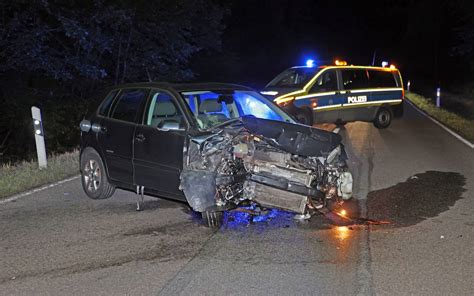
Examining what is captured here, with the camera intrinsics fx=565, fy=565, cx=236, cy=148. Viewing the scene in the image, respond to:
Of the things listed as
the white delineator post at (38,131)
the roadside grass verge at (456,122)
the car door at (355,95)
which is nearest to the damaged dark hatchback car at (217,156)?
the white delineator post at (38,131)

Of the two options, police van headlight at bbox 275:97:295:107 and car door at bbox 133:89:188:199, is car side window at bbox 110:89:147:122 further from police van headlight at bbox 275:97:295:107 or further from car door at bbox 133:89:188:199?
police van headlight at bbox 275:97:295:107

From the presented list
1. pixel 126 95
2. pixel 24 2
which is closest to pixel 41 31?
pixel 24 2

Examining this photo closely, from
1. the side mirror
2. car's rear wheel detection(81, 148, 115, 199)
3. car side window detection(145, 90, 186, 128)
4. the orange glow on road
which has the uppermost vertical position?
car side window detection(145, 90, 186, 128)

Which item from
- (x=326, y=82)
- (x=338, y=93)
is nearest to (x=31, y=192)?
(x=326, y=82)

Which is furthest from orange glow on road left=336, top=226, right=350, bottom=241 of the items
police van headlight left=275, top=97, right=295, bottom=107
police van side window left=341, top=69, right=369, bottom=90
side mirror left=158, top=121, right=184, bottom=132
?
police van side window left=341, top=69, right=369, bottom=90

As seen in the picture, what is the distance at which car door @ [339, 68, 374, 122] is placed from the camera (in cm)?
1573

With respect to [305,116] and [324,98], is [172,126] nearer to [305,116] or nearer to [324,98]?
[305,116]

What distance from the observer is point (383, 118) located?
1700cm

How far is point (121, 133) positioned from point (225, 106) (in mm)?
1415

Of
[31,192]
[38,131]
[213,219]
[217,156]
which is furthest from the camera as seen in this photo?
[38,131]

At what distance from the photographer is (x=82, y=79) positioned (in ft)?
69.7

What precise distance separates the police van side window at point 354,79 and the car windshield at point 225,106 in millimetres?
8198

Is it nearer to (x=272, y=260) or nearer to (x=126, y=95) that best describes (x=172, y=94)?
(x=126, y=95)

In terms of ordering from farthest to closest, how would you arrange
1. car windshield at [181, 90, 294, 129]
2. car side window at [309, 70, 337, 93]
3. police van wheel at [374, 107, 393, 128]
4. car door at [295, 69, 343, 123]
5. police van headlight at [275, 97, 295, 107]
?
police van wheel at [374, 107, 393, 128] < car side window at [309, 70, 337, 93] < car door at [295, 69, 343, 123] < police van headlight at [275, 97, 295, 107] < car windshield at [181, 90, 294, 129]
